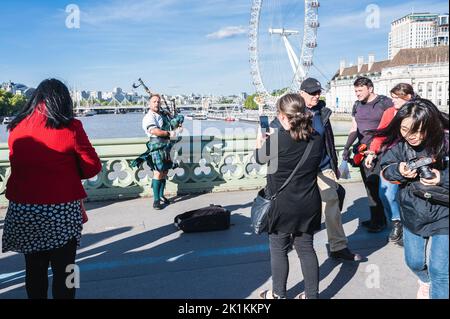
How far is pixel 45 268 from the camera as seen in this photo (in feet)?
8.63

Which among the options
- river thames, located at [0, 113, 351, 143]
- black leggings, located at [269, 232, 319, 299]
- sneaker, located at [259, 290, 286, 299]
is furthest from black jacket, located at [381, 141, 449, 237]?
river thames, located at [0, 113, 351, 143]

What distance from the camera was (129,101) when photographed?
102 m

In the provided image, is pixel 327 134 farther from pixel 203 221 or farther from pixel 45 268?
pixel 45 268

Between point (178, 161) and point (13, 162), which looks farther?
point (178, 161)

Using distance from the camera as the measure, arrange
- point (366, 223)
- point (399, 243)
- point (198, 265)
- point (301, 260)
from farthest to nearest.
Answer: point (366, 223) < point (399, 243) < point (198, 265) < point (301, 260)

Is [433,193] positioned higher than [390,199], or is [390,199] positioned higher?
[433,193]

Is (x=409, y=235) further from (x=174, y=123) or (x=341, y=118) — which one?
(x=341, y=118)

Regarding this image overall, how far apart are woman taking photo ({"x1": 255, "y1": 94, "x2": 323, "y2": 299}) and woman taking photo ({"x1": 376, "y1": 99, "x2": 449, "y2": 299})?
501 mm

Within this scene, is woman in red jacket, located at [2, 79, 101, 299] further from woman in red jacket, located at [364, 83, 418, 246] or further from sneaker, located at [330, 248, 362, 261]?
woman in red jacket, located at [364, 83, 418, 246]

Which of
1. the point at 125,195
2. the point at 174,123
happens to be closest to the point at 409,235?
the point at 174,123

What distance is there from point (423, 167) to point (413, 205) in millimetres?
257

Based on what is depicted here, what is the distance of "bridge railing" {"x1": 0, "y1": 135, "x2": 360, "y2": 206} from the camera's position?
6430 millimetres

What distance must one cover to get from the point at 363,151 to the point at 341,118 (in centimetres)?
7522

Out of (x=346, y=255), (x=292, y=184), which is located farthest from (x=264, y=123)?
(x=346, y=255)
